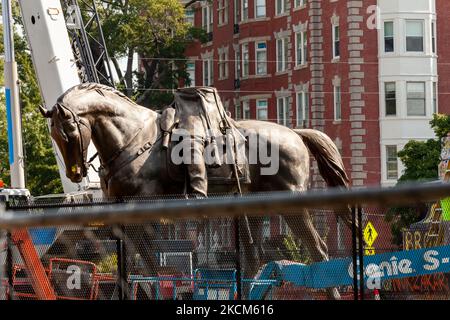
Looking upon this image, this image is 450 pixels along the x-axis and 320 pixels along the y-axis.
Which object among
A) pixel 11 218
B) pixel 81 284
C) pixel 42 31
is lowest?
pixel 81 284

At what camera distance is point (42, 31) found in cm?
2347

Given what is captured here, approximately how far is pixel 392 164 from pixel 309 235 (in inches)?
1921

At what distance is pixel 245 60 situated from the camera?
7594cm

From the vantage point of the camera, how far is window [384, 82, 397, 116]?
2464 inches

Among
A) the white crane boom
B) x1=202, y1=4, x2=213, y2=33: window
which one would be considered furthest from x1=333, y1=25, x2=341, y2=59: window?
the white crane boom

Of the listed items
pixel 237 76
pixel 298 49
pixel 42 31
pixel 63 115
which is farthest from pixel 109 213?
pixel 237 76

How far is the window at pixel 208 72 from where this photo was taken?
7969 cm

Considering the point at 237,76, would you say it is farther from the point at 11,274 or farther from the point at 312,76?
the point at 11,274

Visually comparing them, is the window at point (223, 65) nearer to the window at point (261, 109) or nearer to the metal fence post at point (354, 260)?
the window at point (261, 109)

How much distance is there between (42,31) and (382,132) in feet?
134

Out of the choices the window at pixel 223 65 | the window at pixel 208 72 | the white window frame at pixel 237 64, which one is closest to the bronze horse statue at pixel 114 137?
the white window frame at pixel 237 64

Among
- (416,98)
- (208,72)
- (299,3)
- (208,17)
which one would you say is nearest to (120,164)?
(416,98)

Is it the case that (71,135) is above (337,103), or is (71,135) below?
below

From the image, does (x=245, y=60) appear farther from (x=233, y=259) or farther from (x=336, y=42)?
(x=233, y=259)
